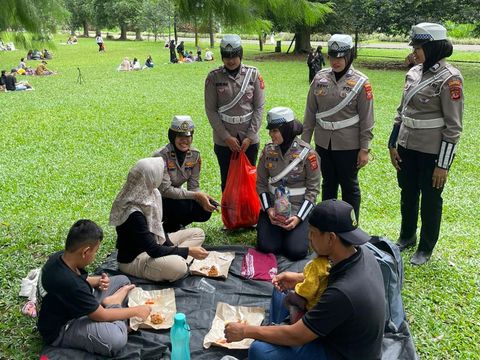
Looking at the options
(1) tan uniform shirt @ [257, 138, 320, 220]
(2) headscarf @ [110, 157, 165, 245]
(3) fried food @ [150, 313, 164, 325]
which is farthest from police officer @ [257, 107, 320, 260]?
(3) fried food @ [150, 313, 164, 325]

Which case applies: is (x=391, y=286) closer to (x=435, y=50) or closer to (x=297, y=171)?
(x=297, y=171)

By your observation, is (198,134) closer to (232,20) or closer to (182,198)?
(182,198)

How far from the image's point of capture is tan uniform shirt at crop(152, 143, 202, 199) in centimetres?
454

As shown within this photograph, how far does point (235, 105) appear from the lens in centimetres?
485

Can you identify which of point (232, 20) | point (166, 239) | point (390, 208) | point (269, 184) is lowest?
point (390, 208)

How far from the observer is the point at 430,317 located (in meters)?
3.52

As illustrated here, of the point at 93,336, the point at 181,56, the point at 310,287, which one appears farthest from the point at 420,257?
the point at 181,56

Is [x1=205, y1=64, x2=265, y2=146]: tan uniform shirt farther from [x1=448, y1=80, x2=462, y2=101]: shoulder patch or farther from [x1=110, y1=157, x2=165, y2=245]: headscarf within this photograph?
[x1=448, y1=80, x2=462, y2=101]: shoulder patch

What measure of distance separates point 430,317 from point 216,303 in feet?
5.14

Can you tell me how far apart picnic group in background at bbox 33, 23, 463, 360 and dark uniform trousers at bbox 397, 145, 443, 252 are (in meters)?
0.01

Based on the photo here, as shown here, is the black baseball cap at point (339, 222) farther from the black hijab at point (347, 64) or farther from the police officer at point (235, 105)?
the police officer at point (235, 105)

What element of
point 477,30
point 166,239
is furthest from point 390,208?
point 477,30

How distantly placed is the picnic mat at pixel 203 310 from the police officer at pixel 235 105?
1058 mm

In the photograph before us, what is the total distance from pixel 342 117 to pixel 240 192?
3.98 ft
